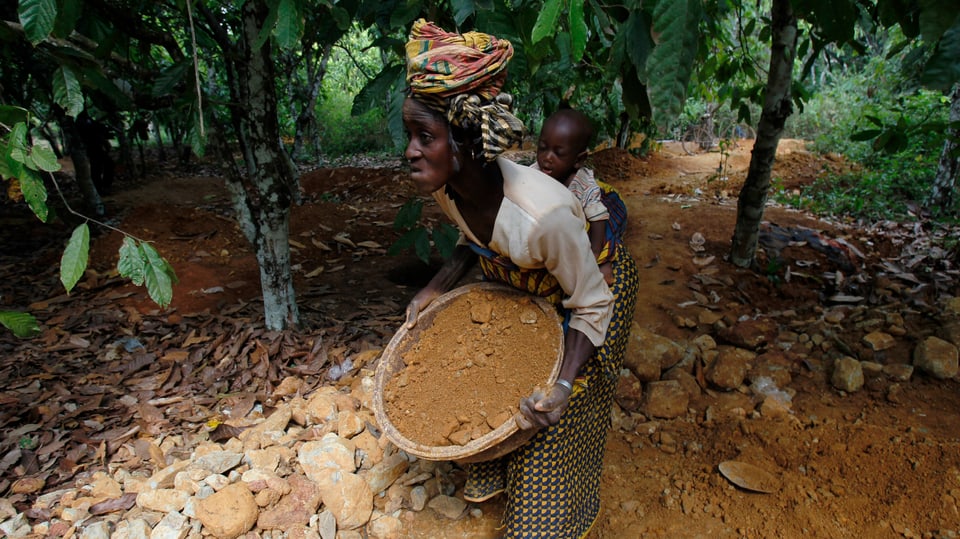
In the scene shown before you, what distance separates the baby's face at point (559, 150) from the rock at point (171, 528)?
1.94m

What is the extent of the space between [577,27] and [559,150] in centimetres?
94

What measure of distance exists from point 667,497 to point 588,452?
2.28 feet

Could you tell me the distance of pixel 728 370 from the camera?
285 centimetres

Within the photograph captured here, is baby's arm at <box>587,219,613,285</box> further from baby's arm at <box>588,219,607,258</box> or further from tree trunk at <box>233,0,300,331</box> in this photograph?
tree trunk at <box>233,0,300,331</box>

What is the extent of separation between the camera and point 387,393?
5.24ft

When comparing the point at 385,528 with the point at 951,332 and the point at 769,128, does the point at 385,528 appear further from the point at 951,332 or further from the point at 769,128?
the point at 769,128

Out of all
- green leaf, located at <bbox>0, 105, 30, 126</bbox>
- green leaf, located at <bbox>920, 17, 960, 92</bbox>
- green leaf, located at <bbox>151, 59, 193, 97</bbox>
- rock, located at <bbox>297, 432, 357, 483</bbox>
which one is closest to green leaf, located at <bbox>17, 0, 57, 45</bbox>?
green leaf, located at <bbox>0, 105, 30, 126</bbox>

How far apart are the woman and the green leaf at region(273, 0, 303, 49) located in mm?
455

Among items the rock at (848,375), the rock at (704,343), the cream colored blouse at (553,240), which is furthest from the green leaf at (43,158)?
the rock at (848,375)

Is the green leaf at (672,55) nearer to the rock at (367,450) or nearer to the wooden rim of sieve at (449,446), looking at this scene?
the wooden rim of sieve at (449,446)

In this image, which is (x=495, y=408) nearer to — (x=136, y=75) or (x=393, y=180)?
(x=136, y=75)

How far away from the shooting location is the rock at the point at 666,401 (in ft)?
8.82

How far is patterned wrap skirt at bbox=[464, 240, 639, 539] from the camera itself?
60.8 inches

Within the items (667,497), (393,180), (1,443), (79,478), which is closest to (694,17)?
(667,497)
